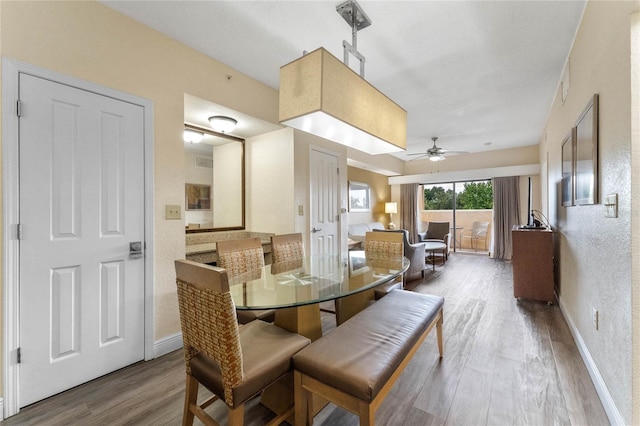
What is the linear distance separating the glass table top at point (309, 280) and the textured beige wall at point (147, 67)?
2.53 ft

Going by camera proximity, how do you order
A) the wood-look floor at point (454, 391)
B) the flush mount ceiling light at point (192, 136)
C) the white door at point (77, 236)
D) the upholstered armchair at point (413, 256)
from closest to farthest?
the wood-look floor at point (454, 391), the white door at point (77, 236), the flush mount ceiling light at point (192, 136), the upholstered armchair at point (413, 256)

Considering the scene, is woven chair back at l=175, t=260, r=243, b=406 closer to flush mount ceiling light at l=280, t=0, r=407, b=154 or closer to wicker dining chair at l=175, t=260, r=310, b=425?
wicker dining chair at l=175, t=260, r=310, b=425

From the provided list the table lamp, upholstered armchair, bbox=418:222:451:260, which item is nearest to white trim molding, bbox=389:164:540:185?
the table lamp

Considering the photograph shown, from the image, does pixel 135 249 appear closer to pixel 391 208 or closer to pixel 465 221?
pixel 391 208

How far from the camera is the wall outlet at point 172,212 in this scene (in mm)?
2295

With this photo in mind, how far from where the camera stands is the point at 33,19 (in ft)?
5.51

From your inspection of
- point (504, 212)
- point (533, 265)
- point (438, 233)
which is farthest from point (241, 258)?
point (504, 212)

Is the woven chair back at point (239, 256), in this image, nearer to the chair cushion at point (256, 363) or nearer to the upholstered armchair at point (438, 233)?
the chair cushion at point (256, 363)

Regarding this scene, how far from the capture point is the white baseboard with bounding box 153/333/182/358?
222 cm

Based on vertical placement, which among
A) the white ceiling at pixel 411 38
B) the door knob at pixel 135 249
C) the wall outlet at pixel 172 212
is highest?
the white ceiling at pixel 411 38

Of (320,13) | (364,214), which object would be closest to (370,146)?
(320,13)

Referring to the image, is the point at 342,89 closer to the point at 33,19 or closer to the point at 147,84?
the point at 147,84

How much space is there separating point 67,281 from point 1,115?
1.05 metres

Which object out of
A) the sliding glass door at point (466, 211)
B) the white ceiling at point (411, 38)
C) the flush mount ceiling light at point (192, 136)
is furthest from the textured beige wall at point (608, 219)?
the sliding glass door at point (466, 211)
